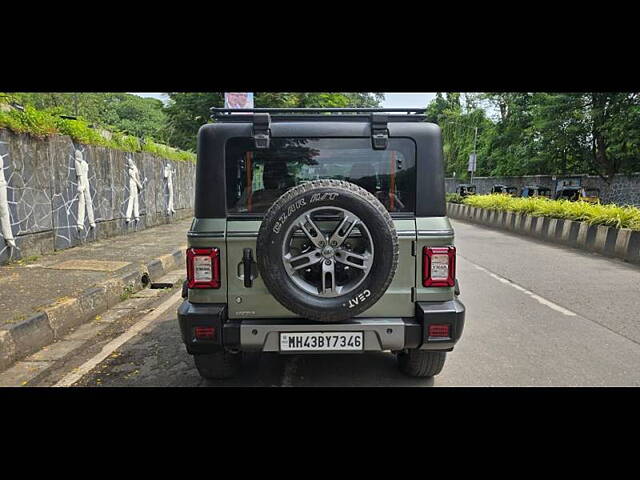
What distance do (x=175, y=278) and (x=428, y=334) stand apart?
5.71 m

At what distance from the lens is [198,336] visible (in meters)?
3.10

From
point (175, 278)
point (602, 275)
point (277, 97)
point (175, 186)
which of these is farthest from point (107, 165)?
point (602, 275)

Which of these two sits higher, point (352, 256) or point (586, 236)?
point (352, 256)

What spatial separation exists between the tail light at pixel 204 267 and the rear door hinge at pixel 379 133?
1.30m

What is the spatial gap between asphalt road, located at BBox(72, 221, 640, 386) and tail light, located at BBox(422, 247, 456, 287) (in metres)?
0.92

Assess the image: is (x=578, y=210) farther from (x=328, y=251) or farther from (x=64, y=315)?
(x=64, y=315)

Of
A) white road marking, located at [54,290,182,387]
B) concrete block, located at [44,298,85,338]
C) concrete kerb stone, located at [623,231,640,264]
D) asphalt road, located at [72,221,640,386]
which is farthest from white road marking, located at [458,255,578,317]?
concrete block, located at [44,298,85,338]

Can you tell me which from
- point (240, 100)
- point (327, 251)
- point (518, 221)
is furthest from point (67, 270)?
point (518, 221)

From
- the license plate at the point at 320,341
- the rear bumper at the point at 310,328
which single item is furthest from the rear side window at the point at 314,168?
the license plate at the point at 320,341

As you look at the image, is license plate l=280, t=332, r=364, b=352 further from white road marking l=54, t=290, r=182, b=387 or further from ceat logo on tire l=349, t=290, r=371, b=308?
white road marking l=54, t=290, r=182, b=387

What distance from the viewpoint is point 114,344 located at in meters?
4.51

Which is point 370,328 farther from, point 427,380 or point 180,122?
point 180,122

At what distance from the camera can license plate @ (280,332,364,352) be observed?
3.01 metres

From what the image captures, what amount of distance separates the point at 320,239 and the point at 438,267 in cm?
85
